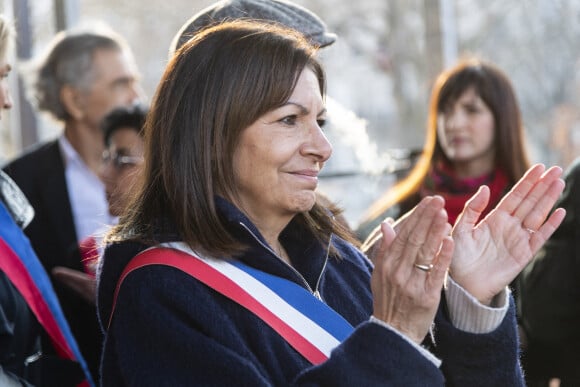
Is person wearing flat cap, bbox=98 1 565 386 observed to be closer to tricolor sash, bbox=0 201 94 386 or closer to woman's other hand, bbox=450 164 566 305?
woman's other hand, bbox=450 164 566 305

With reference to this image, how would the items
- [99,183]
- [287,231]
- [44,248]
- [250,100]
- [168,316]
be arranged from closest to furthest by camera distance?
[168,316] → [250,100] → [287,231] → [44,248] → [99,183]

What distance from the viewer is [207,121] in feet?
7.32

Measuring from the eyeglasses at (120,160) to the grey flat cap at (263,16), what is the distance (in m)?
1.03

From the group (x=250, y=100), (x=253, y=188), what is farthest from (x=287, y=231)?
(x=250, y=100)

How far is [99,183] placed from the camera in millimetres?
4270

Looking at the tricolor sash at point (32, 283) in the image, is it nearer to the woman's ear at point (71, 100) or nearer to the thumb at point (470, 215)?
the thumb at point (470, 215)

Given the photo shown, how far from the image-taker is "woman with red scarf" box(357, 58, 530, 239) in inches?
171

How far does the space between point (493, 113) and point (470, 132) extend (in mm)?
133

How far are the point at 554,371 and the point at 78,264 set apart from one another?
1743 mm

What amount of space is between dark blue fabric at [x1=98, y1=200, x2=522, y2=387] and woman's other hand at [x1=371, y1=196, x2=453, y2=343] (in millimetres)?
58

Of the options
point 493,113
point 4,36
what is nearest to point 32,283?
point 4,36

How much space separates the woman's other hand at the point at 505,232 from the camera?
2.24m

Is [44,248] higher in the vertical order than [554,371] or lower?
higher

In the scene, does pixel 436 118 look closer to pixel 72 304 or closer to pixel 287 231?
pixel 72 304
